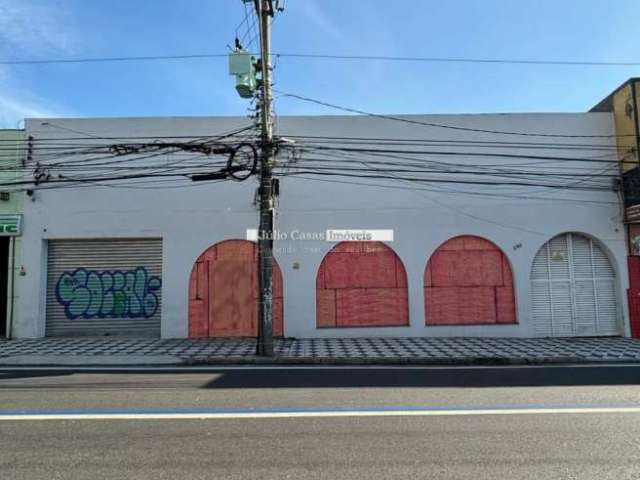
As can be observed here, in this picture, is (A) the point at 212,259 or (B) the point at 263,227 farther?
(A) the point at 212,259

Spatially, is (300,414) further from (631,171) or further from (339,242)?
(631,171)

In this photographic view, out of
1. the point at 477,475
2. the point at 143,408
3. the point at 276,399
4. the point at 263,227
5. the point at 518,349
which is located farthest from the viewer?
the point at 518,349

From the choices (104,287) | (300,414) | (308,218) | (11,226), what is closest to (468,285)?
(308,218)

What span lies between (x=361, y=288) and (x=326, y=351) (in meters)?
3.11

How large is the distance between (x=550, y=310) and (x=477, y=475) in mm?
11244

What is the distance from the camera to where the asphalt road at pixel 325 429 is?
3.72 meters

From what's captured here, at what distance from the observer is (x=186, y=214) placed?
13242 millimetres

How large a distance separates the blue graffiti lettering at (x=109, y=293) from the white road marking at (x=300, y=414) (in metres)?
8.09

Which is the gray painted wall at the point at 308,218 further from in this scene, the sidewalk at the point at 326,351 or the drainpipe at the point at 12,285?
the sidewalk at the point at 326,351

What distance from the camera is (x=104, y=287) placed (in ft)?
43.6

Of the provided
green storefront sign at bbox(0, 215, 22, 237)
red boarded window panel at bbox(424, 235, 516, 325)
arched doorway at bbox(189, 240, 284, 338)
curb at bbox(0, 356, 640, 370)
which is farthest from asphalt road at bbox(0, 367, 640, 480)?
green storefront sign at bbox(0, 215, 22, 237)

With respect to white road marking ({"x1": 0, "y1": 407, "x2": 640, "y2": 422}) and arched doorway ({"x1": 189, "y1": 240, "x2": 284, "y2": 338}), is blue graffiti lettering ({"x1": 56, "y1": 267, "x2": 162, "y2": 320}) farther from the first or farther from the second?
white road marking ({"x1": 0, "y1": 407, "x2": 640, "y2": 422})

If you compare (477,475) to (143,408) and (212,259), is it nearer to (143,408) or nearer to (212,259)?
(143,408)

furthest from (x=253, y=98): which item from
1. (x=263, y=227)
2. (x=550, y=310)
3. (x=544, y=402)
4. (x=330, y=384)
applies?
(x=550, y=310)
